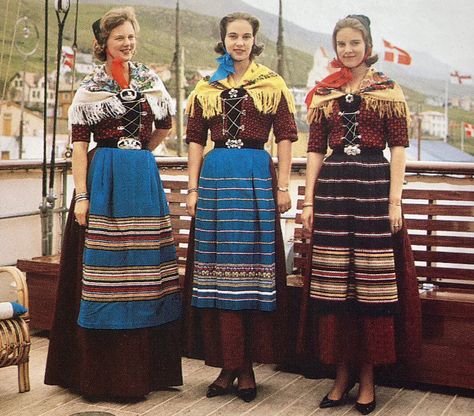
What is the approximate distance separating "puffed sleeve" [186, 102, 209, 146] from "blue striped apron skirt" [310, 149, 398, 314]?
595 mm

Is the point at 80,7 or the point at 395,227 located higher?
the point at 80,7

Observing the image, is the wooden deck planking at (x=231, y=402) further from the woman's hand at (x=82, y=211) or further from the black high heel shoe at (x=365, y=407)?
the woman's hand at (x=82, y=211)

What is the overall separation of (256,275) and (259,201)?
1.06 feet

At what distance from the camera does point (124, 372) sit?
3359 millimetres

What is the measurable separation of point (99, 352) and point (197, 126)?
1.10m

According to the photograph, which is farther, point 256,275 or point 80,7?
point 80,7

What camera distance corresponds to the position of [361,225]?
3189 millimetres

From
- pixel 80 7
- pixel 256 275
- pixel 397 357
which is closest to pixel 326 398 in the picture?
pixel 397 357

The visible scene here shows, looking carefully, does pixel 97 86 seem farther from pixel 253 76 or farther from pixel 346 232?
pixel 346 232

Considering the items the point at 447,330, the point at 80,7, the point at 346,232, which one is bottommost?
the point at 447,330

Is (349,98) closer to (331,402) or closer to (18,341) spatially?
(331,402)

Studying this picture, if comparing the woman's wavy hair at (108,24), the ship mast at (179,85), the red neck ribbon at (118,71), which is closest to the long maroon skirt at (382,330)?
the red neck ribbon at (118,71)

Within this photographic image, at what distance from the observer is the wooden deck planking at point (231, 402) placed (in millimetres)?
3242

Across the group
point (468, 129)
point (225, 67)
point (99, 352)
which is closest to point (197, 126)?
point (225, 67)
